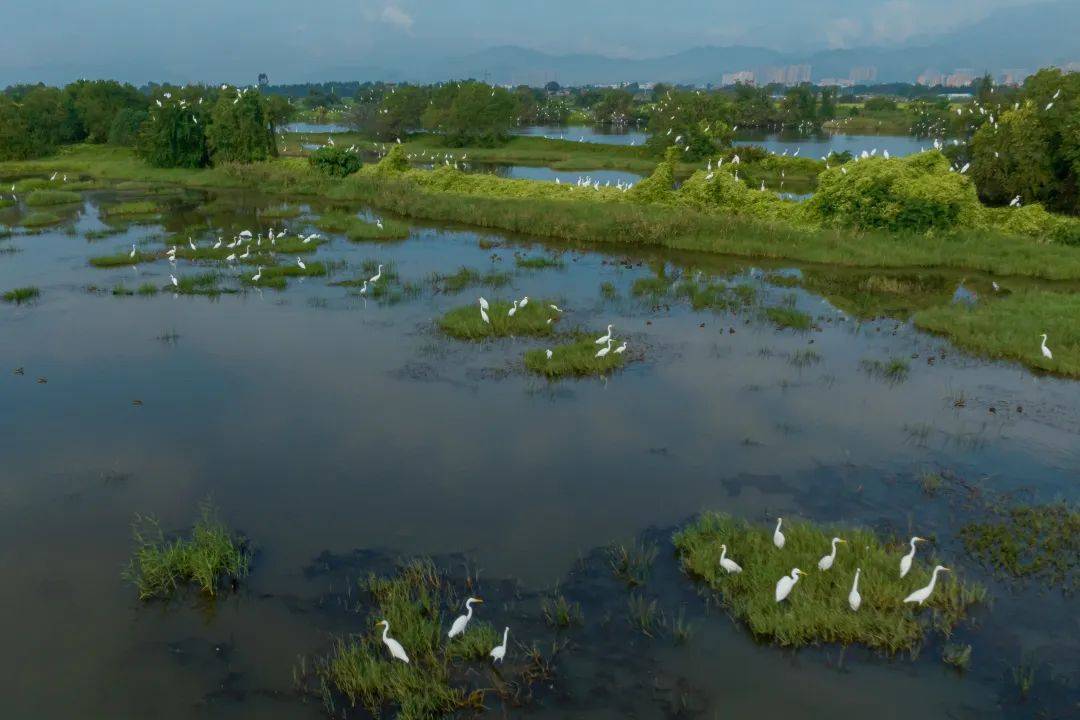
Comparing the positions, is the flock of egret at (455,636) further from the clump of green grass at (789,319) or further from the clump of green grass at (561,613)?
the clump of green grass at (789,319)

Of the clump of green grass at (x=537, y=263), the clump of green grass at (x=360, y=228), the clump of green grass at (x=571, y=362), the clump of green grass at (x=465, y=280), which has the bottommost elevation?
the clump of green grass at (x=571, y=362)

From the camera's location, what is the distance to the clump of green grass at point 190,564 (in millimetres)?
10547

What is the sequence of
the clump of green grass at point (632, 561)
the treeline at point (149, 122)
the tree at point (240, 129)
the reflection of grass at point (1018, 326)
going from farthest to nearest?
1. the treeline at point (149, 122)
2. the tree at point (240, 129)
3. the reflection of grass at point (1018, 326)
4. the clump of green grass at point (632, 561)

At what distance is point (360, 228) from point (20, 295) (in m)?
14.7

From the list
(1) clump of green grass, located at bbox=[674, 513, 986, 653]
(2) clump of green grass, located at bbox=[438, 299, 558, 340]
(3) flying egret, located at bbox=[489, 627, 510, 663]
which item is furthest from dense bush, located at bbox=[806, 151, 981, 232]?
(3) flying egret, located at bbox=[489, 627, 510, 663]

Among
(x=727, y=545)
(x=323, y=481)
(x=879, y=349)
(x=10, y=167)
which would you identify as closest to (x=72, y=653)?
(x=323, y=481)

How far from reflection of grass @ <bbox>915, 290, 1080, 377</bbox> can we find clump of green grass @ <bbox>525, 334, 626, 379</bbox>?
31.7 feet

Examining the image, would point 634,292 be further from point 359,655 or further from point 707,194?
point 359,655

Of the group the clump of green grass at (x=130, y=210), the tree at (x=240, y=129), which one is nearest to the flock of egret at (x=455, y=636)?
the clump of green grass at (x=130, y=210)

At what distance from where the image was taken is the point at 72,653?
941 cm

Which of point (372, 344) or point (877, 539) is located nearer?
point (877, 539)

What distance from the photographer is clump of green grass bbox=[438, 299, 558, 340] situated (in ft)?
67.1

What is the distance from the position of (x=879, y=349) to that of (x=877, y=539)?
996 cm

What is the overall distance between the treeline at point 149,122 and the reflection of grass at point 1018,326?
48.7 meters
